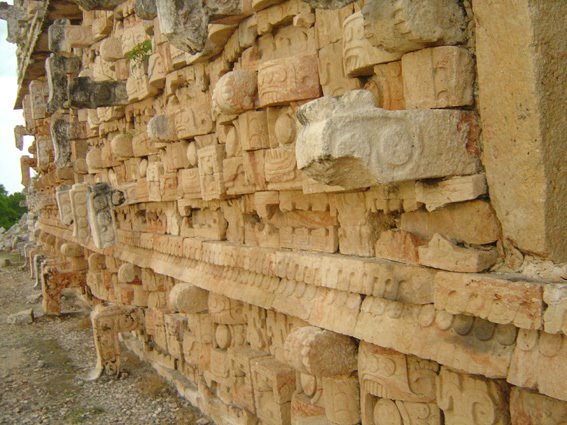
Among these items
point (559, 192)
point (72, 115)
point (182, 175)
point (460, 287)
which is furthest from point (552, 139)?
point (72, 115)

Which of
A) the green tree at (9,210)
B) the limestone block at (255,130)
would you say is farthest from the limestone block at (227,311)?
the green tree at (9,210)

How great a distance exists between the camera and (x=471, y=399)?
294cm

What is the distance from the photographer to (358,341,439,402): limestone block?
3227 mm

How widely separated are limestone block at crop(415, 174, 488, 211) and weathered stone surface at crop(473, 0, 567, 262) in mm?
119

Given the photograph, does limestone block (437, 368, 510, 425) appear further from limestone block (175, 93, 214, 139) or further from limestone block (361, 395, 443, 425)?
limestone block (175, 93, 214, 139)

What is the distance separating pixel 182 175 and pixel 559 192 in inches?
148

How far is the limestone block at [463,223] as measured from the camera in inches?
114

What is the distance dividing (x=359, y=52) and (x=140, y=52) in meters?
3.99

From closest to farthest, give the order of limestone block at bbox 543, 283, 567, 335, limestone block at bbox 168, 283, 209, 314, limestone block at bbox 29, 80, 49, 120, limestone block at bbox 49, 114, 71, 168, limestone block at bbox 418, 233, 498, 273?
limestone block at bbox 543, 283, 567, 335, limestone block at bbox 418, 233, 498, 273, limestone block at bbox 168, 283, 209, 314, limestone block at bbox 49, 114, 71, 168, limestone block at bbox 29, 80, 49, 120

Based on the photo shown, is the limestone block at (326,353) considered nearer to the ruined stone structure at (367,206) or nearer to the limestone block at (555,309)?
the ruined stone structure at (367,206)

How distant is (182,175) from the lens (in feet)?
18.9

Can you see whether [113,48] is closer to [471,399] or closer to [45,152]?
[471,399]

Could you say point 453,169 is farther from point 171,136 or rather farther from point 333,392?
point 171,136

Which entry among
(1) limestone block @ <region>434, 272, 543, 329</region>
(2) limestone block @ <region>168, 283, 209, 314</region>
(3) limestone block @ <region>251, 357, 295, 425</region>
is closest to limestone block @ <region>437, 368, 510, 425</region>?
(1) limestone block @ <region>434, 272, 543, 329</region>
